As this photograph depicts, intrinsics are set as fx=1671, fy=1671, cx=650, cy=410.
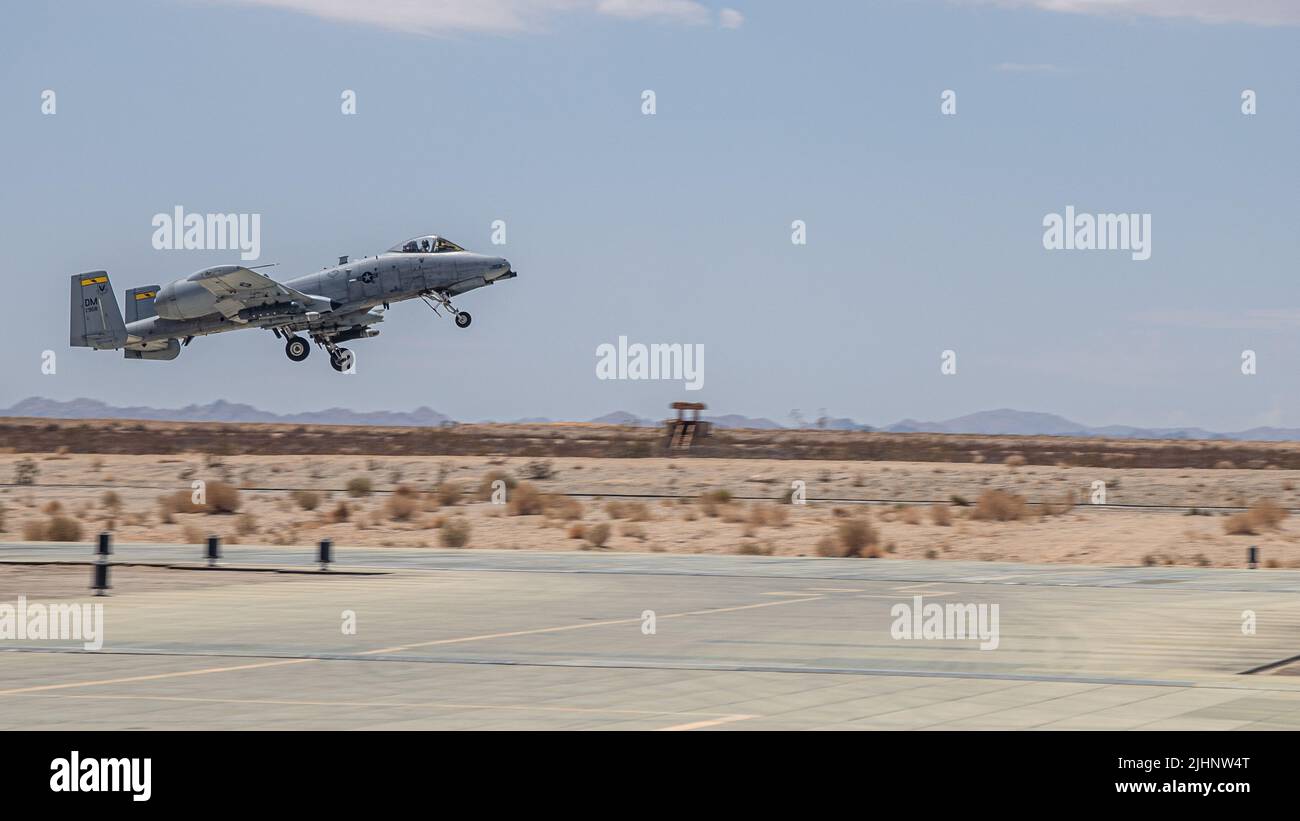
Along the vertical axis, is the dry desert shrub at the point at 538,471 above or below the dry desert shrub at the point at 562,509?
Answer: above

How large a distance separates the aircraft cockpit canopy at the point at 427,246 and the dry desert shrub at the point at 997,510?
18.2 meters

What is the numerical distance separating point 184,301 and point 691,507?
17764 millimetres

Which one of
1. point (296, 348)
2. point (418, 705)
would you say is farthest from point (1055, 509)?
point (418, 705)

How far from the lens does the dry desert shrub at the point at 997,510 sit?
5096 cm

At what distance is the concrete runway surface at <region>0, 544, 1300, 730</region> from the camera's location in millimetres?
12992

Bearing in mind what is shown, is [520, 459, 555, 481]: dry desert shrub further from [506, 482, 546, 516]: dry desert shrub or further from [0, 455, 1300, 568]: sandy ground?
[506, 482, 546, 516]: dry desert shrub

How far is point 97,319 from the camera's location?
2151 inches

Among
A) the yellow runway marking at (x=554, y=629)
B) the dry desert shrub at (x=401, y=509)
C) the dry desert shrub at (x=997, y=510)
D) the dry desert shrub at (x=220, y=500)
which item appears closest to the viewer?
the yellow runway marking at (x=554, y=629)

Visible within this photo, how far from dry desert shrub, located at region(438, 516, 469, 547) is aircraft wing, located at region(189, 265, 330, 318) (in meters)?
9.37

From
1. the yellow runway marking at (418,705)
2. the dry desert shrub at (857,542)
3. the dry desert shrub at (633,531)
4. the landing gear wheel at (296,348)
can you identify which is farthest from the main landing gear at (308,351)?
the yellow runway marking at (418,705)

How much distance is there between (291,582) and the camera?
90.1 ft

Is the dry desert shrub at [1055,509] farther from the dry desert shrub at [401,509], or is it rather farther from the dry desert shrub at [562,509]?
the dry desert shrub at [401,509]
